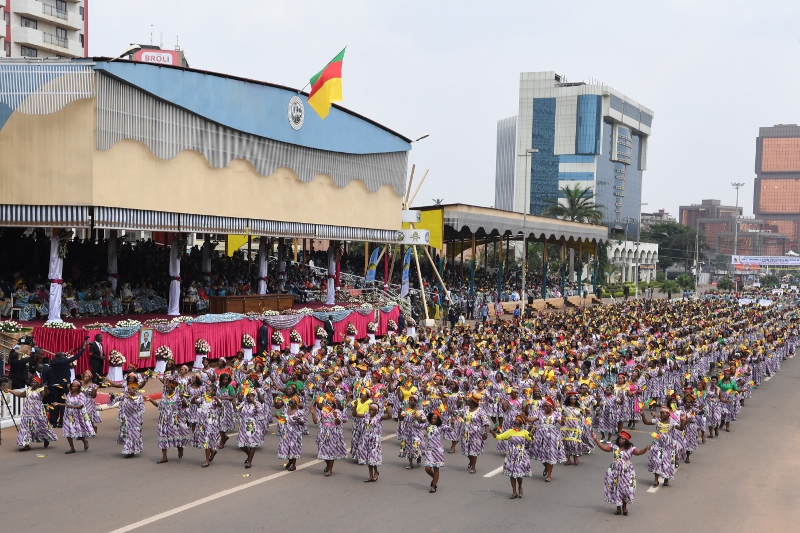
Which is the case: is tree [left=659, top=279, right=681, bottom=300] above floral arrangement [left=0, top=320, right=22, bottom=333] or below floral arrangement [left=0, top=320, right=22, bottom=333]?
below

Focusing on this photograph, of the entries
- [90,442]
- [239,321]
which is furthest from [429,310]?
[90,442]

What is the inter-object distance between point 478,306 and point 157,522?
3888cm

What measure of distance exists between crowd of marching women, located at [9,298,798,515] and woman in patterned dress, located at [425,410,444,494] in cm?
2

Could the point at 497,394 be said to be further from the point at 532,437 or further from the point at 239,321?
the point at 239,321

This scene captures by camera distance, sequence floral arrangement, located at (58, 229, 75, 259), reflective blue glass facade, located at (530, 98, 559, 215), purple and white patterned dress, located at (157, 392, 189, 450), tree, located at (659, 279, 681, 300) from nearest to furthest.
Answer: purple and white patterned dress, located at (157, 392, 189, 450) < floral arrangement, located at (58, 229, 75, 259) < tree, located at (659, 279, 681, 300) < reflective blue glass facade, located at (530, 98, 559, 215)

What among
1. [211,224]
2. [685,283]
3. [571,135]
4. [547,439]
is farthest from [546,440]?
[571,135]

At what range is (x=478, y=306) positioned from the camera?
163 ft

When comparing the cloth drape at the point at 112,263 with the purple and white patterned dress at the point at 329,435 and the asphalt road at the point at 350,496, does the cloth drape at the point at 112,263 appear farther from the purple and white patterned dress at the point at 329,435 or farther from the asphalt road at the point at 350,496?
the purple and white patterned dress at the point at 329,435

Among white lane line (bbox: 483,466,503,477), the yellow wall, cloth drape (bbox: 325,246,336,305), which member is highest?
the yellow wall

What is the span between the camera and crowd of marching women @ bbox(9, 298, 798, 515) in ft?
46.9

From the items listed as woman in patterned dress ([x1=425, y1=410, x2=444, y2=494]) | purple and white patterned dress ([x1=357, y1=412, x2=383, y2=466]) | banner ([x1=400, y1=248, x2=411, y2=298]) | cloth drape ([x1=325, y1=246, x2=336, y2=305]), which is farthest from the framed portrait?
banner ([x1=400, y1=248, x2=411, y2=298])

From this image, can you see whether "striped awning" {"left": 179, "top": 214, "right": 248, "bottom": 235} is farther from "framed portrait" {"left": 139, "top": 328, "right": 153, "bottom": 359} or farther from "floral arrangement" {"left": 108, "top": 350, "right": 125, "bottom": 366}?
"floral arrangement" {"left": 108, "top": 350, "right": 125, "bottom": 366}

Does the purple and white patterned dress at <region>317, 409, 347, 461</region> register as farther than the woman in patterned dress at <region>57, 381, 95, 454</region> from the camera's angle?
No

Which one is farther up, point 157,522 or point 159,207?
point 159,207
